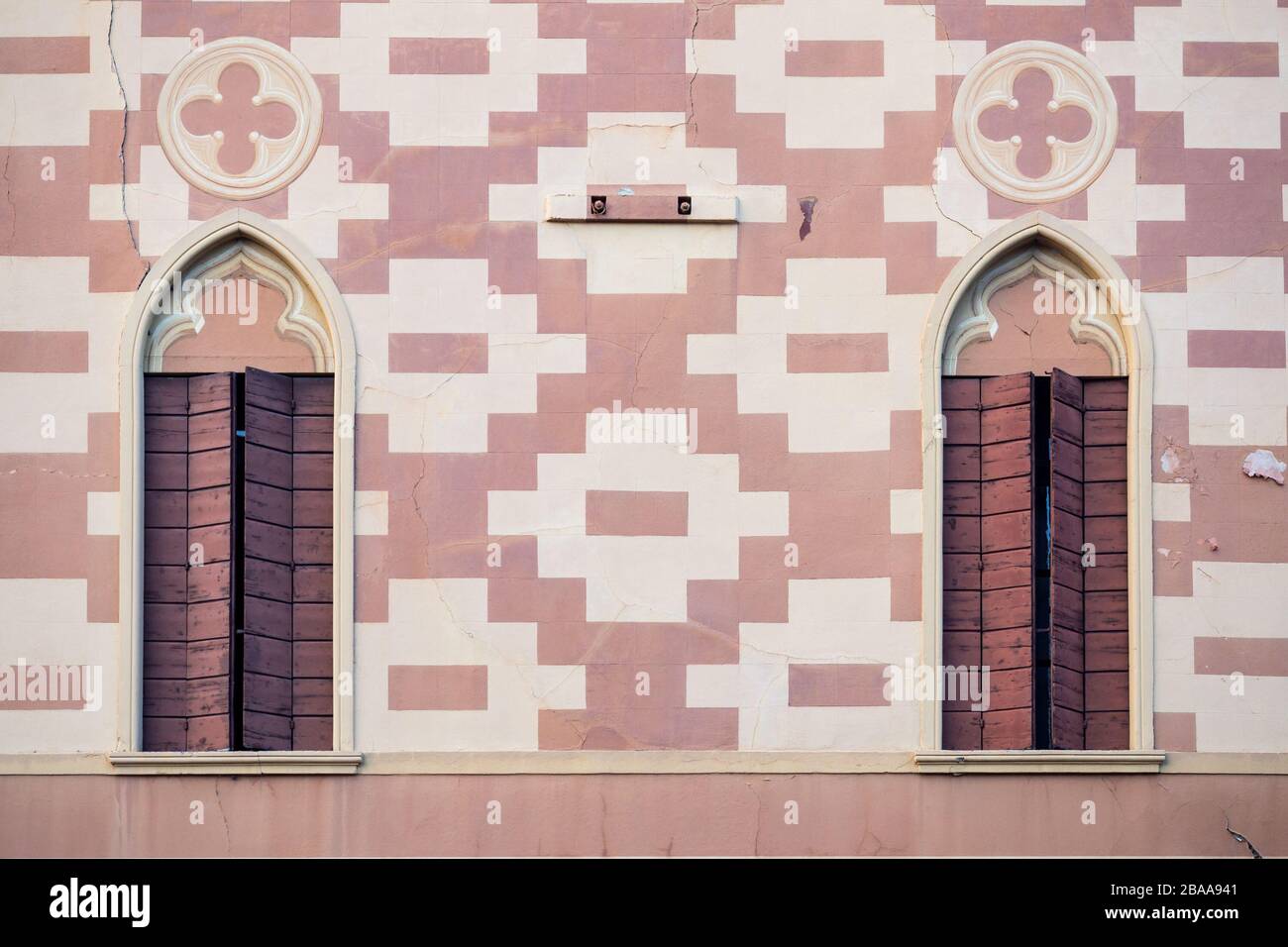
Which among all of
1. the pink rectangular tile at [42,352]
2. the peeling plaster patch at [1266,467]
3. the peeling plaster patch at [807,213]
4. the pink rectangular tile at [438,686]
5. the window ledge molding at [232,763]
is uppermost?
the peeling plaster patch at [807,213]

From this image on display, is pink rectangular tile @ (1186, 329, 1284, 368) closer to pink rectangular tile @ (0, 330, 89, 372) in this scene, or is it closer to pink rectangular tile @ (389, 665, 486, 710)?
pink rectangular tile @ (389, 665, 486, 710)

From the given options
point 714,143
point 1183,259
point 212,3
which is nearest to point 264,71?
point 212,3

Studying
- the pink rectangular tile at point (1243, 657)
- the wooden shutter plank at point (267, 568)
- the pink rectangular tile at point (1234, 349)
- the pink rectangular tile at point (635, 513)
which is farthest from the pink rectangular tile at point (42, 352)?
the pink rectangular tile at point (1243, 657)

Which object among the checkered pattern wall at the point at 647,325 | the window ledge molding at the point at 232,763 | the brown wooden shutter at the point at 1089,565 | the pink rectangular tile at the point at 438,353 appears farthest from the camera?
the pink rectangular tile at the point at 438,353

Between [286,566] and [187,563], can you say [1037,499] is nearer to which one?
[286,566]

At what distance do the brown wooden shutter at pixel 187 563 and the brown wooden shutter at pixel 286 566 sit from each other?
16 centimetres

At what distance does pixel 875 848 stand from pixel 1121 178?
4774 millimetres

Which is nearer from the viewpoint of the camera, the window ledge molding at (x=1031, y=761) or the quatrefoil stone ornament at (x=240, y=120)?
the window ledge molding at (x=1031, y=761)

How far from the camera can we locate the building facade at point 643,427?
1379 centimetres

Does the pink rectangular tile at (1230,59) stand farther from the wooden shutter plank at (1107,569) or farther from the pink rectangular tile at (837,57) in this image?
the wooden shutter plank at (1107,569)

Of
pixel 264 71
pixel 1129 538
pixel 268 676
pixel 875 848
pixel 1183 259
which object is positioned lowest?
pixel 875 848

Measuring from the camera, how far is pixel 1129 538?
14125 mm

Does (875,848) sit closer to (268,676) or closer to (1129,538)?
(1129,538)

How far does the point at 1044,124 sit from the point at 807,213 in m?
1.73
